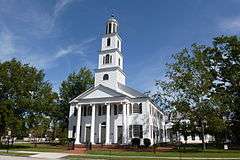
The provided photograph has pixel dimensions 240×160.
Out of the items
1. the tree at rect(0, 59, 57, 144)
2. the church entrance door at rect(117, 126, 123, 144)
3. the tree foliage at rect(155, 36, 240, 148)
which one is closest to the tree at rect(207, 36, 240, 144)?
the tree foliage at rect(155, 36, 240, 148)

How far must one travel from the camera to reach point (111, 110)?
45062 millimetres

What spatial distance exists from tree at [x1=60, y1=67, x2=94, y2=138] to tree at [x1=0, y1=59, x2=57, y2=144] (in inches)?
780

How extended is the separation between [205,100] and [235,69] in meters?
6.94

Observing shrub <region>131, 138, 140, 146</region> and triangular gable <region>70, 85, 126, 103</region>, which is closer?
shrub <region>131, 138, 140, 146</region>

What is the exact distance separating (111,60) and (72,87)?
739 inches

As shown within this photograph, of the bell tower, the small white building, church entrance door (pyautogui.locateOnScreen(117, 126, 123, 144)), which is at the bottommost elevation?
church entrance door (pyautogui.locateOnScreen(117, 126, 123, 144))

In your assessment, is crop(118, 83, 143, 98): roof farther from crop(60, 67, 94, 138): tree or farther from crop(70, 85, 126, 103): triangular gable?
crop(60, 67, 94, 138): tree

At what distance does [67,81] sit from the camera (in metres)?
65.1

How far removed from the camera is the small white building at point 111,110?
4334 centimetres

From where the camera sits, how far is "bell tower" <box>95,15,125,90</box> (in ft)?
156

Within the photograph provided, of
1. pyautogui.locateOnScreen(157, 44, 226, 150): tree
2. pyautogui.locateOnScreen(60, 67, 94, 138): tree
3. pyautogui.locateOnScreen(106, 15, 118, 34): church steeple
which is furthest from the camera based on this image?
pyautogui.locateOnScreen(60, 67, 94, 138): tree

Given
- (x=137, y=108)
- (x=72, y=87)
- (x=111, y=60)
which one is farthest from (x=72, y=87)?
(x=137, y=108)

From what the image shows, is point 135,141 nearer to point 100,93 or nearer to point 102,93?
point 102,93

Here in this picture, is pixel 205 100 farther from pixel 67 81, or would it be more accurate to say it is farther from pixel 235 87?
pixel 67 81
